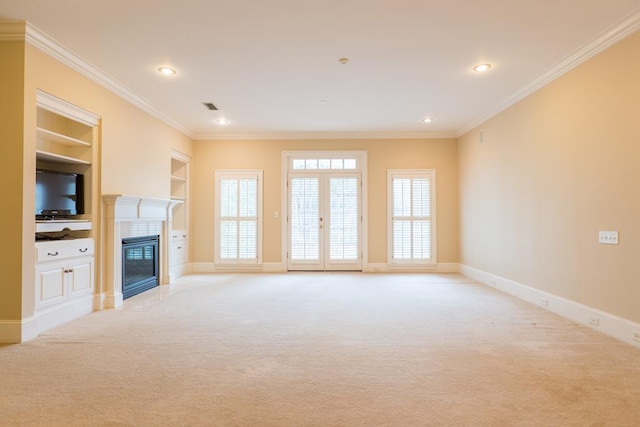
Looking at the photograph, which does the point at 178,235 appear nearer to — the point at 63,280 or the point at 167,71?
the point at 63,280

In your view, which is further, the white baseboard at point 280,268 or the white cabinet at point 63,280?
the white baseboard at point 280,268

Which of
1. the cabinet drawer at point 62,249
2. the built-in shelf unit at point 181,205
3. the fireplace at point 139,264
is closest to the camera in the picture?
the cabinet drawer at point 62,249

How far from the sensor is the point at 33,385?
2359 mm

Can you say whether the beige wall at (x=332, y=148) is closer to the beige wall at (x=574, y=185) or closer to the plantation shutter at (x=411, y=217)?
the plantation shutter at (x=411, y=217)

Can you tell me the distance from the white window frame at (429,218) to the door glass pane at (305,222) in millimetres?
1494

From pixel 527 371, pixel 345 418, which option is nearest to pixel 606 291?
pixel 527 371

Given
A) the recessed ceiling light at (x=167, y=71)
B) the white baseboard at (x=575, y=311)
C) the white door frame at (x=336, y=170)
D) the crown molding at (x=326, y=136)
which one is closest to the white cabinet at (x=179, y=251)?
the white door frame at (x=336, y=170)

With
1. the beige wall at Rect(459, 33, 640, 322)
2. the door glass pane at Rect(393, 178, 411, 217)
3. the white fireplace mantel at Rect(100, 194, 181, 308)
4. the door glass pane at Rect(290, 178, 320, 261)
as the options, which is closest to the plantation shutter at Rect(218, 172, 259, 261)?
the door glass pane at Rect(290, 178, 320, 261)

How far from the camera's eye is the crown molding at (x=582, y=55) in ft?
10.1

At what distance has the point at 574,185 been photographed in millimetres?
3850

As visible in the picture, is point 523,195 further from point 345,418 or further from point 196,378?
point 196,378

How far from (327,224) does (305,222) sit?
1.51 feet

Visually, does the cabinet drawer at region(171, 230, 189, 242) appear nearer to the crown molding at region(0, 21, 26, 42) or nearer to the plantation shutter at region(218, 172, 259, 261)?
the plantation shutter at region(218, 172, 259, 261)

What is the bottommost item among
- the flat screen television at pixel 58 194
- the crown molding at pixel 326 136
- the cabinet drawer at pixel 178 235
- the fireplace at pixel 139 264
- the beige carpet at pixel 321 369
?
the beige carpet at pixel 321 369
